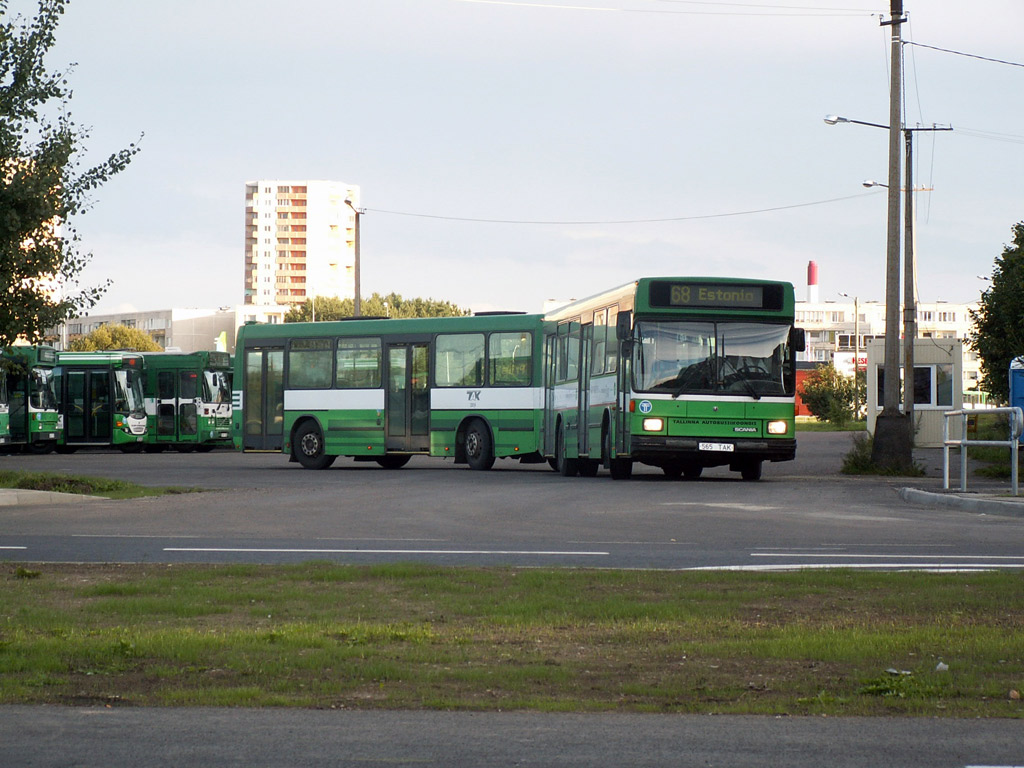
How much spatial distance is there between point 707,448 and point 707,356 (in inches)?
61.1

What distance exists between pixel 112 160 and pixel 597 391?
942 centimetres

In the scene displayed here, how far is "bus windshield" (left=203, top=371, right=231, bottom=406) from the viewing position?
51.3 meters

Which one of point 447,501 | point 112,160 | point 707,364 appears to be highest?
point 112,160

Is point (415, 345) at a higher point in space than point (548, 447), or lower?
higher

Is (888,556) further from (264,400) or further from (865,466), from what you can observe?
(264,400)

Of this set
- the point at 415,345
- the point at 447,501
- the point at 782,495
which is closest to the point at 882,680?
the point at 447,501

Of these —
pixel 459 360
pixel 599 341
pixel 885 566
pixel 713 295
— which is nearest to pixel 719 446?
pixel 713 295

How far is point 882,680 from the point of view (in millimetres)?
6961

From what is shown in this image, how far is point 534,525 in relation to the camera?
55.7 ft

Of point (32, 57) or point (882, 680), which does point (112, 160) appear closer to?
→ point (32, 57)

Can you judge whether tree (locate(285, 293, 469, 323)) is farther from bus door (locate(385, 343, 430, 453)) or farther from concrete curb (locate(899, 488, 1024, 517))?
concrete curb (locate(899, 488, 1024, 517))

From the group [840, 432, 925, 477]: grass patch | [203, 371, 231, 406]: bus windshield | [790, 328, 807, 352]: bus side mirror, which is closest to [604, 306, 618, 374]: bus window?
[790, 328, 807, 352]: bus side mirror

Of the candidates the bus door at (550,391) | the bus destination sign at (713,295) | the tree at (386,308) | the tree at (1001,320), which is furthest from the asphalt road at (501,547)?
the tree at (386,308)

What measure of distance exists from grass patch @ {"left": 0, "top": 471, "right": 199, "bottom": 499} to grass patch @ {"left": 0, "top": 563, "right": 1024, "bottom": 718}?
1191 cm
